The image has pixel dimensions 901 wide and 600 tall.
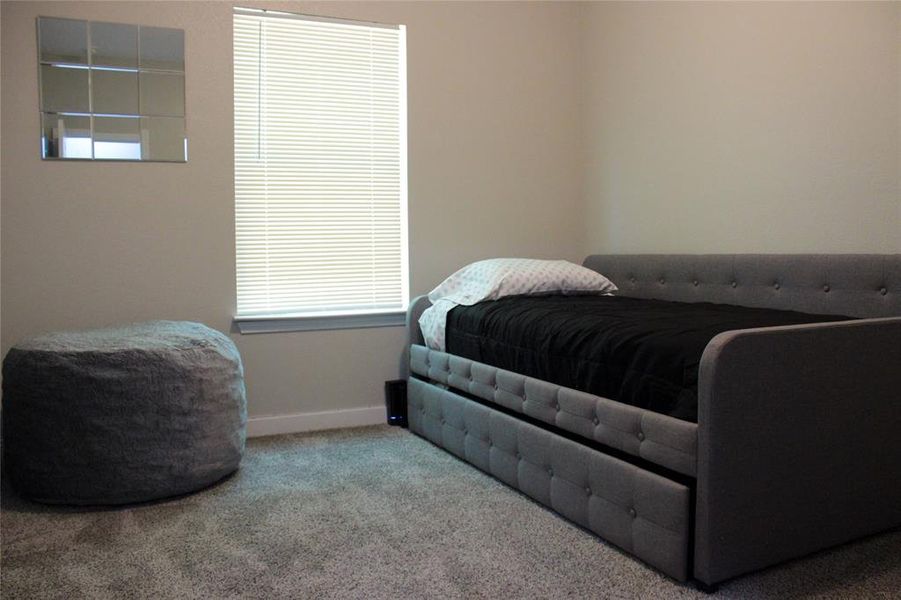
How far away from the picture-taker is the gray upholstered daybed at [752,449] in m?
1.65

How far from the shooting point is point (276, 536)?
2086mm

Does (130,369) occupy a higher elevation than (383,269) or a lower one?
lower

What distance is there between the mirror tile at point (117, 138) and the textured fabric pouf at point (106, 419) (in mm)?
905

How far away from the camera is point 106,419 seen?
7.51ft

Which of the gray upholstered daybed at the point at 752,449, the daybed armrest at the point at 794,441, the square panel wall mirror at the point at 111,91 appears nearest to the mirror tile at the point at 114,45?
the square panel wall mirror at the point at 111,91

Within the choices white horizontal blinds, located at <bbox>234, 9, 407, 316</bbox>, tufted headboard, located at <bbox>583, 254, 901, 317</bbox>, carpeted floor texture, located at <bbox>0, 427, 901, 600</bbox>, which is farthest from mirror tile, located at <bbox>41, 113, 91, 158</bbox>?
tufted headboard, located at <bbox>583, 254, 901, 317</bbox>

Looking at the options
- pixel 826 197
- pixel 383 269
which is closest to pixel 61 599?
pixel 383 269

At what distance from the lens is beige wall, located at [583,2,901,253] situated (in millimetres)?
2369

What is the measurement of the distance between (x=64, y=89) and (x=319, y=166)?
1.11m

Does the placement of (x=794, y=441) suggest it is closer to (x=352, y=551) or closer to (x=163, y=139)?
(x=352, y=551)

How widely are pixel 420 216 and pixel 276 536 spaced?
189 centimetres

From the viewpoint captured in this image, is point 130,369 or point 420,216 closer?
point 130,369

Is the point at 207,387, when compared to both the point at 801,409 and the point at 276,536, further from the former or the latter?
the point at 801,409

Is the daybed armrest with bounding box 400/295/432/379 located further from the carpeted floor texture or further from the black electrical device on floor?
the carpeted floor texture
